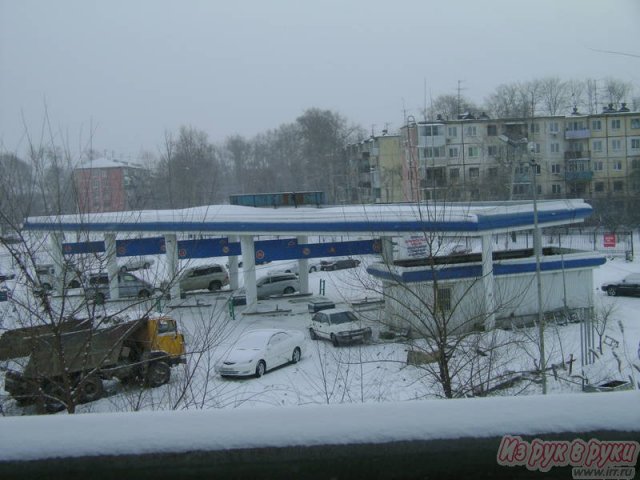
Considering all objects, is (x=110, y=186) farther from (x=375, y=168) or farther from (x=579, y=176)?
(x=579, y=176)

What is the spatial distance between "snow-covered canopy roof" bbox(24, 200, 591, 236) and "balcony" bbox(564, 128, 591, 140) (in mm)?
14881

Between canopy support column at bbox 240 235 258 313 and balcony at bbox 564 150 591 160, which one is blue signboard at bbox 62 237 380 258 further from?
balcony at bbox 564 150 591 160

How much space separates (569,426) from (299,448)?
844 millimetres

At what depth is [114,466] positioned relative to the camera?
5.68 ft

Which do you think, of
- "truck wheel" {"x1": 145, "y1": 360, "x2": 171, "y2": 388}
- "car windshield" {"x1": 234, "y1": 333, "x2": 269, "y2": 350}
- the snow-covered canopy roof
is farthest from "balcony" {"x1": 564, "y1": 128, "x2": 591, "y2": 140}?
"truck wheel" {"x1": 145, "y1": 360, "x2": 171, "y2": 388}

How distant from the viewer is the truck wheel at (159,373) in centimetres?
730

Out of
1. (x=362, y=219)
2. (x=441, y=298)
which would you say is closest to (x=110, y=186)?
(x=441, y=298)

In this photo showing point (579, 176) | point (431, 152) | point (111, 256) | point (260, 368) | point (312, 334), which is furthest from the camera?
point (579, 176)

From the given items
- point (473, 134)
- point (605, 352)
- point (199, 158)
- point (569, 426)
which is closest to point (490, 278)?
point (605, 352)

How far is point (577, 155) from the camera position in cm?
3028

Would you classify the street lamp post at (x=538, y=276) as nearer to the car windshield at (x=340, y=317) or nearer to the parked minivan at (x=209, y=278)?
the car windshield at (x=340, y=317)

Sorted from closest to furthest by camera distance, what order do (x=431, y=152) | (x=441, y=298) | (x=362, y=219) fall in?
(x=441, y=298), (x=431, y=152), (x=362, y=219)

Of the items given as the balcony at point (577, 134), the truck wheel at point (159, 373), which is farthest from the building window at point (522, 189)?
the truck wheel at point (159, 373)

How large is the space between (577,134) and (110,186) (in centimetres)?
2764
